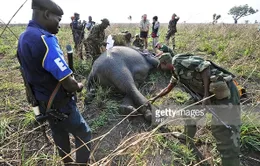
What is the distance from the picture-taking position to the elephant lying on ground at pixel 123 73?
3.32m

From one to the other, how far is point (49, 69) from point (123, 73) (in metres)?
2.09

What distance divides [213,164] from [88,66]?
11.6ft

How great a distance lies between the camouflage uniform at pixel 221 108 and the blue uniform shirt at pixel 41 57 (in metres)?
1.29

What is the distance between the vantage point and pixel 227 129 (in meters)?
2.13

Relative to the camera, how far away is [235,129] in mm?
2172

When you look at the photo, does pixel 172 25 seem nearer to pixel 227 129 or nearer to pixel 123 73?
pixel 123 73

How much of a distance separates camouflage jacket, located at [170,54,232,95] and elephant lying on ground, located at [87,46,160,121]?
0.77 meters

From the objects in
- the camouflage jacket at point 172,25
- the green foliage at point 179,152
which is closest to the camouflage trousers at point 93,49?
the green foliage at point 179,152

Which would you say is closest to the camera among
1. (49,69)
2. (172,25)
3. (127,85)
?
(49,69)

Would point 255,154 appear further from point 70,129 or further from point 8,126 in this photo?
point 8,126

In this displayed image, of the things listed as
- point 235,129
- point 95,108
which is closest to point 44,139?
point 95,108

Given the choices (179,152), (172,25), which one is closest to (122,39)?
(179,152)

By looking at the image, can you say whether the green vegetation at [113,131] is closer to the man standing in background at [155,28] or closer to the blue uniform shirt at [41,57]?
the blue uniform shirt at [41,57]

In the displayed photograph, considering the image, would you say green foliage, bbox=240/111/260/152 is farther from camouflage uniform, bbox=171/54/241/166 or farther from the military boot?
the military boot
